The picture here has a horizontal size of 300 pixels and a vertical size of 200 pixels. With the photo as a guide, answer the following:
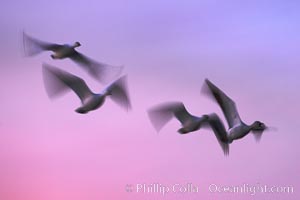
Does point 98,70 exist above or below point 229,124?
above

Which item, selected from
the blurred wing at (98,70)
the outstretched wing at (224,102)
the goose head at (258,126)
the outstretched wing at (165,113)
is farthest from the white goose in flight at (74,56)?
the goose head at (258,126)

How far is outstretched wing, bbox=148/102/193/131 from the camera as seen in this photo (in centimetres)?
186

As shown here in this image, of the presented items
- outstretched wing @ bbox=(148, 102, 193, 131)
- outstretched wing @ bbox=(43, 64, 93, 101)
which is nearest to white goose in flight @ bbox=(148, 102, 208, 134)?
outstretched wing @ bbox=(148, 102, 193, 131)

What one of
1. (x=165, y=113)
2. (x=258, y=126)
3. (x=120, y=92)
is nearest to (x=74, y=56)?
(x=120, y=92)

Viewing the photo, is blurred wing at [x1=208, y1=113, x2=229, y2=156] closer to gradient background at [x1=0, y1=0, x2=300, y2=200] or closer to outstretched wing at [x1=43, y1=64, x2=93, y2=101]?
gradient background at [x1=0, y1=0, x2=300, y2=200]

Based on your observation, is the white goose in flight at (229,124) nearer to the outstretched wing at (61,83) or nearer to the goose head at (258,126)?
the goose head at (258,126)

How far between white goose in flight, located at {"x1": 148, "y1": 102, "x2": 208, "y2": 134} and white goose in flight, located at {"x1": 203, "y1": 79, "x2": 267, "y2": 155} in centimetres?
6

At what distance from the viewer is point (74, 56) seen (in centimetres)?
187

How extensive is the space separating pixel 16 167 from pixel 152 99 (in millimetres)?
543

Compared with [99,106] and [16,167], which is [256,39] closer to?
[99,106]

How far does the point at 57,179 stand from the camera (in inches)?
72.1

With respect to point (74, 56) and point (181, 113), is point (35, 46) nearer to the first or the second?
point (74, 56)

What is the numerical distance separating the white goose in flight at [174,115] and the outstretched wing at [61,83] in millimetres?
248

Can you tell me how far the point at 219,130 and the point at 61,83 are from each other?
1.97 ft
